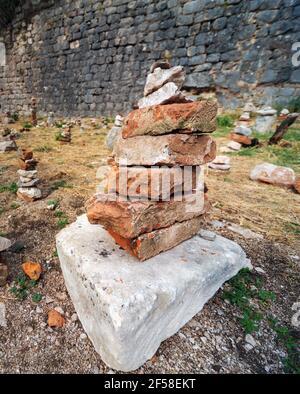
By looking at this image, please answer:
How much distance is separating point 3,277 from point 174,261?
122cm

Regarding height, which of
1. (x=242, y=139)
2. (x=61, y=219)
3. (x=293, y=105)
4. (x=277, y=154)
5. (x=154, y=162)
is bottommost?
(x=61, y=219)

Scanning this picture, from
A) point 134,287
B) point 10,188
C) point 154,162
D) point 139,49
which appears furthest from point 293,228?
point 139,49

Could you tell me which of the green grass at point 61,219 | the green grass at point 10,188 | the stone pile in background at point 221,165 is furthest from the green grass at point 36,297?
the stone pile in background at point 221,165

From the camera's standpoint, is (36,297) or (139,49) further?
(139,49)

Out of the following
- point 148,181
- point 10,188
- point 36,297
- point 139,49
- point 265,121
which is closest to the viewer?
point 148,181

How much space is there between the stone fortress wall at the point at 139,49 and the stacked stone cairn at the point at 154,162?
19.4ft

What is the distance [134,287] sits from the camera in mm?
1383

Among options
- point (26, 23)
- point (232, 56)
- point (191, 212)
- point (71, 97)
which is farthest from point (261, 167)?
point (26, 23)

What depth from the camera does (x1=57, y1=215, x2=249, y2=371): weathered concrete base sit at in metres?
1.30

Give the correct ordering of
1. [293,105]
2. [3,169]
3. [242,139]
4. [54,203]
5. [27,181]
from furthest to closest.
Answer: [293,105], [242,139], [3,169], [27,181], [54,203]

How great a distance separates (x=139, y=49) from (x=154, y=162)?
8.02 meters

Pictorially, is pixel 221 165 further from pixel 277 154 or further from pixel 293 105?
pixel 293 105

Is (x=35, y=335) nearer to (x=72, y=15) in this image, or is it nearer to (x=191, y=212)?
(x=191, y=212)

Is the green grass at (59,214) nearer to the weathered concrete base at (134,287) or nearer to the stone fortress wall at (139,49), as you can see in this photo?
the weathered concrete base at (134,287)
